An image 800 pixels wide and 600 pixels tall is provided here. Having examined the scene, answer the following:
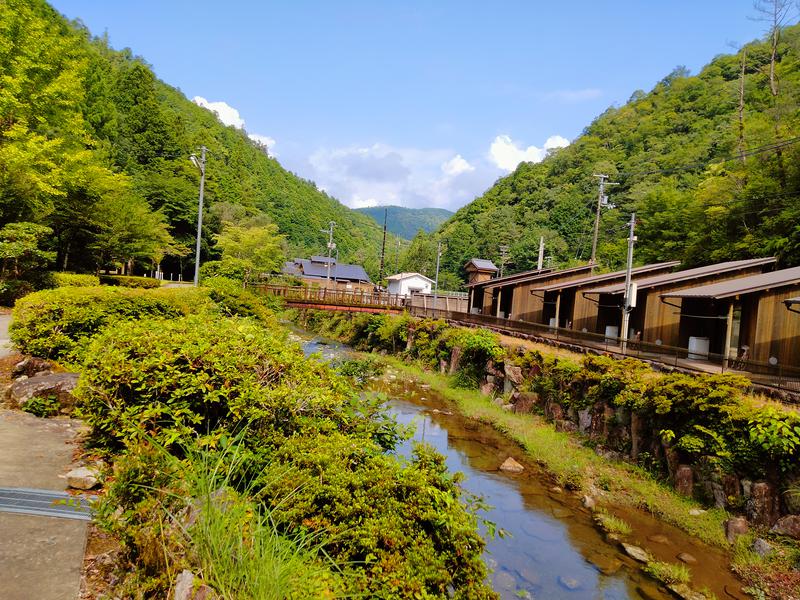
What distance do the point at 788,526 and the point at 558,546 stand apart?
424 cm

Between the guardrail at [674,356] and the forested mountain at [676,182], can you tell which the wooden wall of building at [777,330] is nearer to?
the guardrail at [674,356]

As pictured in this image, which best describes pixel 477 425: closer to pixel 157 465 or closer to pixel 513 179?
pixel 157 465

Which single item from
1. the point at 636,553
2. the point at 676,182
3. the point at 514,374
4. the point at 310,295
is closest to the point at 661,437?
the point at 636,553

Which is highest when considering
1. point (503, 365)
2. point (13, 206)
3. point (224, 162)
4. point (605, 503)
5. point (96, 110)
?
point (224, 162)

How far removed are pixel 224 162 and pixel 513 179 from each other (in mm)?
51033

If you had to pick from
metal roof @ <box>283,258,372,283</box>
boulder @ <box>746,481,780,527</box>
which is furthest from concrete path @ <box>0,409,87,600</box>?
metal roof @ <box>283,258,372,283</box>

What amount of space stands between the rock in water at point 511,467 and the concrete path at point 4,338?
12.1m

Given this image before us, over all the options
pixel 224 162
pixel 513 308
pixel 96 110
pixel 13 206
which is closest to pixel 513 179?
pixel 224 162

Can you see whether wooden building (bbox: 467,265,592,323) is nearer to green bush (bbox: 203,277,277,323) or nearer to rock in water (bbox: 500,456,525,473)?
rock in water (bbox: 500,456,525,473)

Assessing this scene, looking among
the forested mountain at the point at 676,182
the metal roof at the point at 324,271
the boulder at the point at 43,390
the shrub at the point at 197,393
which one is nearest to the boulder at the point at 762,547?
the shrub at the point at 197,393

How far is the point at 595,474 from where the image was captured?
12617 millimetres

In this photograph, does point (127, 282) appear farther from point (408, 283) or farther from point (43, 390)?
point (408, 283)

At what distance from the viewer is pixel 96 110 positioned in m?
42.5

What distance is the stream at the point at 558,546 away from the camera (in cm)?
802
